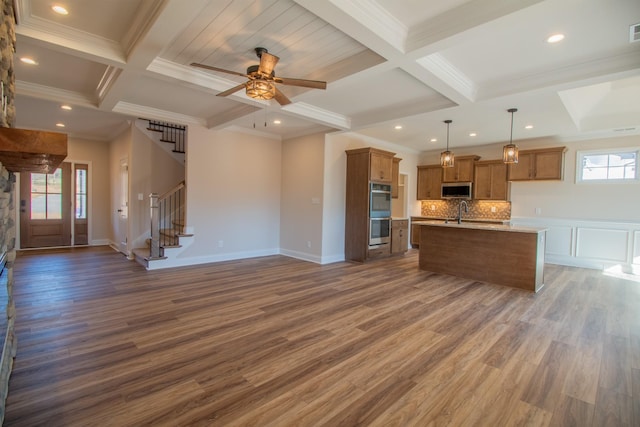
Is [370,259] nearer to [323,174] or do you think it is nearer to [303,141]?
[323,174]

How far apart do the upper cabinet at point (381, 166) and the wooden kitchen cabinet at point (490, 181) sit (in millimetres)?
2400

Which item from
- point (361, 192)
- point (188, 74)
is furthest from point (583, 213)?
point (188, 74)

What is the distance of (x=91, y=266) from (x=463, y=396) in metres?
6.16

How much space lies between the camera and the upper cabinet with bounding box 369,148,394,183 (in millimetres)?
6264

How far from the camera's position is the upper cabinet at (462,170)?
24.7 ft

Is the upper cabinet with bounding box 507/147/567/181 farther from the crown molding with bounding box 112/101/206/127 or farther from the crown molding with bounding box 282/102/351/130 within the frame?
the crown molding with bounding box 112/101/206/127

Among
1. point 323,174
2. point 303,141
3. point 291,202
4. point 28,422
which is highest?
point 303,141

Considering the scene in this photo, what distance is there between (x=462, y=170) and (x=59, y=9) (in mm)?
7792

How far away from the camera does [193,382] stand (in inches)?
84.4

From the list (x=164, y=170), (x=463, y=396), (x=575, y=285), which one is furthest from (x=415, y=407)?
(x=164, y=170)

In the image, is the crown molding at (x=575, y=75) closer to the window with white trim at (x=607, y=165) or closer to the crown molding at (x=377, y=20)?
the crown molding at (x=377, y=20)

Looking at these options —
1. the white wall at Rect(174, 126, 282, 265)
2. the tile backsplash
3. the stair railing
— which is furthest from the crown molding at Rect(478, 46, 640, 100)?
the stair railing

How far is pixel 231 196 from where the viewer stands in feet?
20.9

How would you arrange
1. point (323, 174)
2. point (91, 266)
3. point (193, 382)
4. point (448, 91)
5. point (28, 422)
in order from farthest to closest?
point (323, 174) < point (91, 266) < point (448, 91) < point (193, 382) < point (28, 422)
